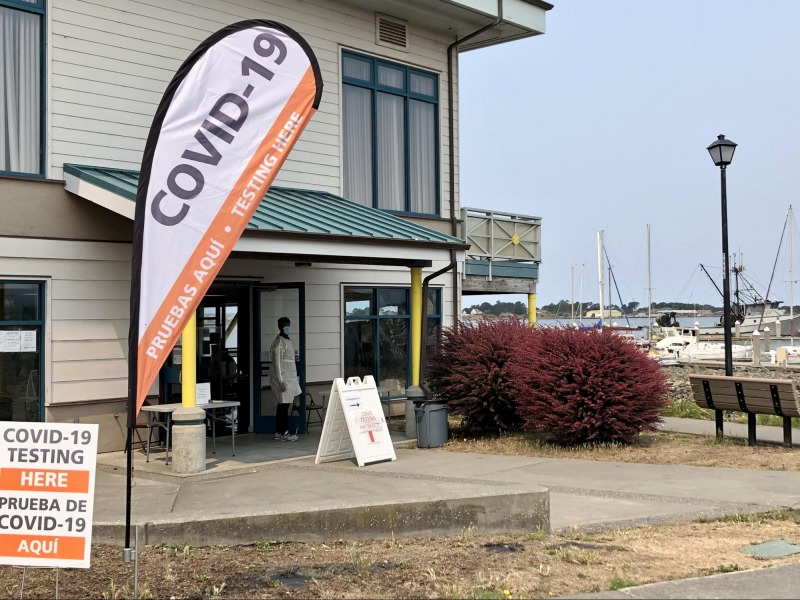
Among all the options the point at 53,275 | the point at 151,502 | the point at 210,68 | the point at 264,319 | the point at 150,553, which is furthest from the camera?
the point at 264,319

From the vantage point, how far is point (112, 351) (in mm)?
12352

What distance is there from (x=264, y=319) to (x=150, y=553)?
308 inches

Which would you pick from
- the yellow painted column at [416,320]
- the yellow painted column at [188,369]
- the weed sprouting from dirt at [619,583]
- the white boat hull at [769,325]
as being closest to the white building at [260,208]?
the yellow painted column at [416,320]

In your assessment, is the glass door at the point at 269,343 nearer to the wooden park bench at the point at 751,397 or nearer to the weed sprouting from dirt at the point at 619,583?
the wooden park bench at the point at 751,397

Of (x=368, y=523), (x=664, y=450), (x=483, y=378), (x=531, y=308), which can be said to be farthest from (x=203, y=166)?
(x=531, y=308)

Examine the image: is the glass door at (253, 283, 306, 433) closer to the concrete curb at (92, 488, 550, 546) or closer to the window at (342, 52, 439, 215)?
the window at (342, 52, 439, 215)

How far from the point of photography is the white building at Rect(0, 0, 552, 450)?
459 inches

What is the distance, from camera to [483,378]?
1380 cm

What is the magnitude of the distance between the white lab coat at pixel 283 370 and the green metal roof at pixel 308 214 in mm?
1856

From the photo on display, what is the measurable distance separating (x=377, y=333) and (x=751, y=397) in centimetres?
658

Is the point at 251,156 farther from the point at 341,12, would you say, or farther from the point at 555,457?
the point at 341,12

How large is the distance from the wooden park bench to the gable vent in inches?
313

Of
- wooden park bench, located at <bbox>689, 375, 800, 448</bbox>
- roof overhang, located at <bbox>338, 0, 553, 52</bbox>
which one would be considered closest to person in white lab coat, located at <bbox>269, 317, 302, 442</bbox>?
wooden park bench, located at <bbox>689, 375, 800, 448</bbox>

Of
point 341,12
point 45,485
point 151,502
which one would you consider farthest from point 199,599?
point 341,12
